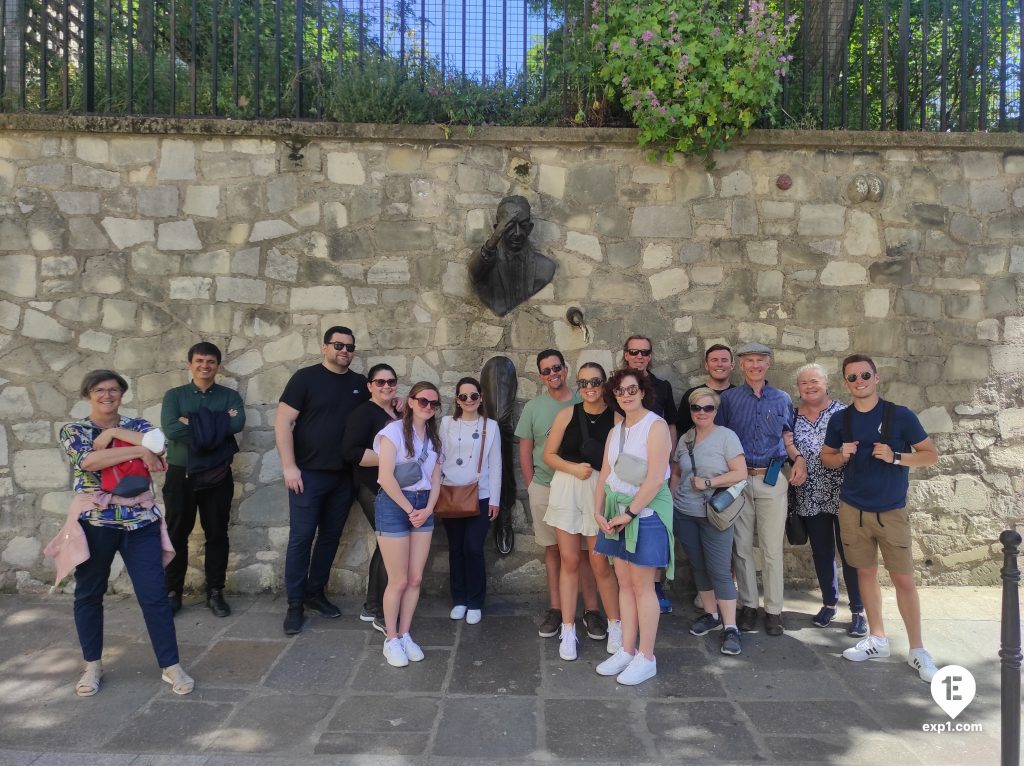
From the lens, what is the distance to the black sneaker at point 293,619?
13.7 ft

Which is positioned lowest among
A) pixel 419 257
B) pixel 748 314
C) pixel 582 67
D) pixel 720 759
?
pixel 720 759

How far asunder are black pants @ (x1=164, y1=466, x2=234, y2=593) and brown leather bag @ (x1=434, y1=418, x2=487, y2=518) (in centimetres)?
141

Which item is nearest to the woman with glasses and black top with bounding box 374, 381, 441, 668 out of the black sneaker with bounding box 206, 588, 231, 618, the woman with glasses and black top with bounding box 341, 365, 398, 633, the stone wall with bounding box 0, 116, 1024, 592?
the woman with glasses and black top with bounding box 341, 365, 398, 633

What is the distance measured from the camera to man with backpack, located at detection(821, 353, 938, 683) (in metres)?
3.67

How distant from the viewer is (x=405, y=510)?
12.4ft

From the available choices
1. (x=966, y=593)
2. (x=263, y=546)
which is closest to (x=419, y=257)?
(x=263, y=546)

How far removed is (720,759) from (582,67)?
427 cm

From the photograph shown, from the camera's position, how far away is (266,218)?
15.6 feet

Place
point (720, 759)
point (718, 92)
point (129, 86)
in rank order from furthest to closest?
1. point (129, 86)
2. point (718, 92)
3. point (720, 759)

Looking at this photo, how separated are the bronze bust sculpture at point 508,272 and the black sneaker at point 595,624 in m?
2.03

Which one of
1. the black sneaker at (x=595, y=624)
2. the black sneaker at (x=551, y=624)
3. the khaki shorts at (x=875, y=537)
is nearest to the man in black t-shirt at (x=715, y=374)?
the khaki shorts at (x=875, y=537)

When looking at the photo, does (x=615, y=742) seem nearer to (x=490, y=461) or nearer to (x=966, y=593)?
(x=490, y=461)

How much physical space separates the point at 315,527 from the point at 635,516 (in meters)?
2.05

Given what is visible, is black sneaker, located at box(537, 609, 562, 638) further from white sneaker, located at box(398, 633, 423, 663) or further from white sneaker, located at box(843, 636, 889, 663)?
white sneaker, located at box(843, 636, 889, 663)
